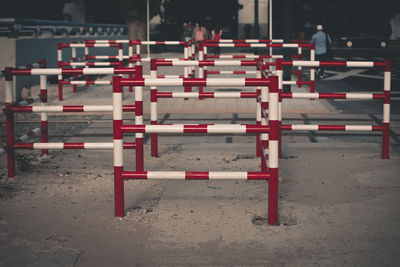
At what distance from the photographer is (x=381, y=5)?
57938mm

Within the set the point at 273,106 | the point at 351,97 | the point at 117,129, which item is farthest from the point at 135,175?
the point at 351,97

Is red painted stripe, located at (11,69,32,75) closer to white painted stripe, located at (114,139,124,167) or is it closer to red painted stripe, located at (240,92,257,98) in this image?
white painted stripe, located at (114,139,124,167)

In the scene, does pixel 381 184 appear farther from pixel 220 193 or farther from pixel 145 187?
pixel 145 187

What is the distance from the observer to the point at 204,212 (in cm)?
603

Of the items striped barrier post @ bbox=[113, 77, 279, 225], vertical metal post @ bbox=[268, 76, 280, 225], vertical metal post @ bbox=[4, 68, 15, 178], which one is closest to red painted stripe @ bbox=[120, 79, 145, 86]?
striped barrier post @ bbox=[113, 77, 279, 225]

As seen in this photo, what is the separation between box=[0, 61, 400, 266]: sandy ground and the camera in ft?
16.2

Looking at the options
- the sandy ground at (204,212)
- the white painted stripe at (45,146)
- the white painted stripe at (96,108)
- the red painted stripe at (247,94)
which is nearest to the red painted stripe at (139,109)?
the white painted stripe at (96,108)

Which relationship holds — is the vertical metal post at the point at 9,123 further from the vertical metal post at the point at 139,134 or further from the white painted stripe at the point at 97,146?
the vertical metal post at the point at 139,134

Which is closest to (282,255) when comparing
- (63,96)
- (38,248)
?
(38,248)

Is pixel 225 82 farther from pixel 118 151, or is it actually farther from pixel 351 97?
pixel 351 97

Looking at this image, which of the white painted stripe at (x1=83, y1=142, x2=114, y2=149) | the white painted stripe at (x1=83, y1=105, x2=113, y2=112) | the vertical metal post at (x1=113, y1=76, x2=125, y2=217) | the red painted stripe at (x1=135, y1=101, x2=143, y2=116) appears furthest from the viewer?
the red painted stripe at (x1=135, y1=101, x2=143, y2=116)

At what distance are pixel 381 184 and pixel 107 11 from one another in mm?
41158

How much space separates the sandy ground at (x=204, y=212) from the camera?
4930 mm

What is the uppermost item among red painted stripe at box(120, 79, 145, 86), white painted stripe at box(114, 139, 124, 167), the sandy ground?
red painted stripe at box(120, 79, 145, 86)
